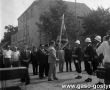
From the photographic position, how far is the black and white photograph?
26.2ft

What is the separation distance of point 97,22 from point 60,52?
21248mm

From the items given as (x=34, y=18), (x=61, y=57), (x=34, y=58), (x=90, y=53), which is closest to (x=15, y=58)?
(x=34, y=58)

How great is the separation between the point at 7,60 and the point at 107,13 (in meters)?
25.6

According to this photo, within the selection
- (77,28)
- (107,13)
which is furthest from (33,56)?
(107,13)

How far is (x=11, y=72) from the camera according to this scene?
25.9ft

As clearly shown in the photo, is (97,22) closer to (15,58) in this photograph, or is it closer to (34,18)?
(34,18)

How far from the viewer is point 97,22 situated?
110 ft

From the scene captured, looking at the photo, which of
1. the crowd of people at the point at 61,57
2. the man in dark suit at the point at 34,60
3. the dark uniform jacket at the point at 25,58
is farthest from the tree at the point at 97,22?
the dark uniform jacket at the point at 25,58

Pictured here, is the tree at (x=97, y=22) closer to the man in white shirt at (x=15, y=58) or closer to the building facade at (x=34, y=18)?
the building facade at (x=34, y=18)

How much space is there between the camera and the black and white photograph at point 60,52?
26.2 ft

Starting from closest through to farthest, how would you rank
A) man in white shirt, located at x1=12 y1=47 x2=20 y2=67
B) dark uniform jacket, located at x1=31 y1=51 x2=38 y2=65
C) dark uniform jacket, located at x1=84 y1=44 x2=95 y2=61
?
dark uniform jacket, located at x1=84 y1=44 x2=95 y2=61 → man in white shirt, located at x1=12 y1=47 x2=20 y2=67 → dark uniform jacket, located at x1=31 y1=51 x2=38 y2=65

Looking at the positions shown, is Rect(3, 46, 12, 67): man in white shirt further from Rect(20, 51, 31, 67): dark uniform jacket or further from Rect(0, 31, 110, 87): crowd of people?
Rect(20, 51, 31, 67): dark uniform jacket

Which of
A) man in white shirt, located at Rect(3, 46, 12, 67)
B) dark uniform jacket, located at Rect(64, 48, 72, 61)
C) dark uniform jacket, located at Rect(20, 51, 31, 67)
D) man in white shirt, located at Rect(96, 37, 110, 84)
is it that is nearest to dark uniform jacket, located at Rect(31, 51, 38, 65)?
dark uniform jacket, located at Rect(20, 51, 31, 67)

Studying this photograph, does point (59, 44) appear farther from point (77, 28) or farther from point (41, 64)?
point (77, 28)
